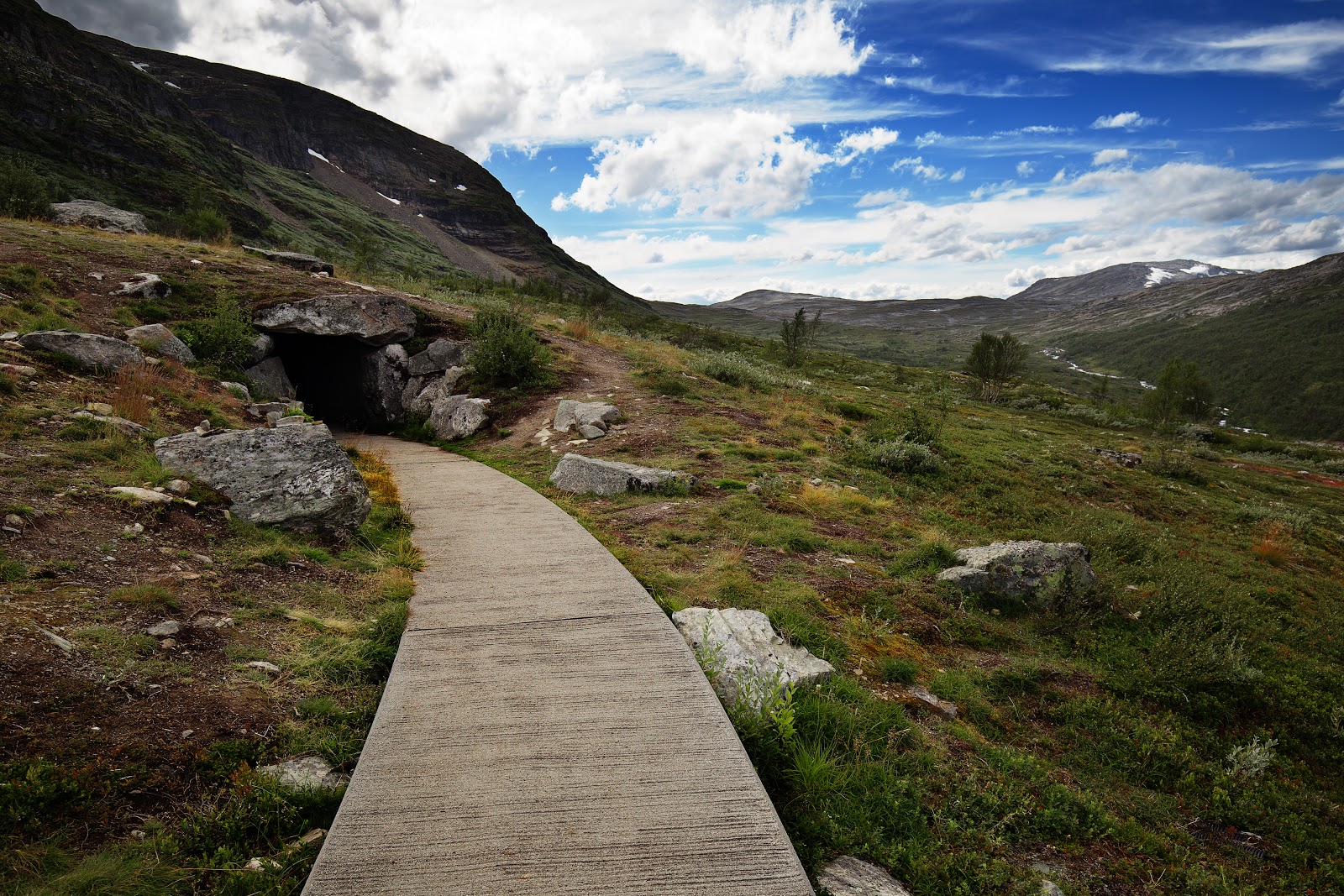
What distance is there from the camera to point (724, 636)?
226 inches

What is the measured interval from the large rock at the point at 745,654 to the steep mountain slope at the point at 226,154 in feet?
152

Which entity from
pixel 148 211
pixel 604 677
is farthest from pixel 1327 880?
pixel 148 211

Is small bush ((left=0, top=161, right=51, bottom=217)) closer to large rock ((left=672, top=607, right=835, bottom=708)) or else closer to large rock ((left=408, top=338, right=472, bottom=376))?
large rock ((left=408, top=338, right=472, bottom=376))

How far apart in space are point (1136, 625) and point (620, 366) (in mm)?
16706

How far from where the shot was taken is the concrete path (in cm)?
322

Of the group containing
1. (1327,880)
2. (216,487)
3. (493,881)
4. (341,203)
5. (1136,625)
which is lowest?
(1327,880)

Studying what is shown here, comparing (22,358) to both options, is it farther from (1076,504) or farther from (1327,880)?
(1076,504)

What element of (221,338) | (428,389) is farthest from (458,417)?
(221,338)

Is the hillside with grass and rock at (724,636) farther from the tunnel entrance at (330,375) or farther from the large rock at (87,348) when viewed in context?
the tunnel entrance at (330,375)

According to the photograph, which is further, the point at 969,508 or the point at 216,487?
the point at 969,508

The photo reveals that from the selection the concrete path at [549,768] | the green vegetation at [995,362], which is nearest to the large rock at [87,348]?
the concrete path at [549,768]

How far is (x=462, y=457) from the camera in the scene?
13.9 metres

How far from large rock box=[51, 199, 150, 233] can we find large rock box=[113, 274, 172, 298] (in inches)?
494

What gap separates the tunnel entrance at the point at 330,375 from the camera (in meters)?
19.8
